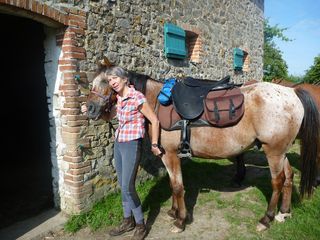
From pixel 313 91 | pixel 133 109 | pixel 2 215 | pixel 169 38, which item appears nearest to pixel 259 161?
pixel 313 91

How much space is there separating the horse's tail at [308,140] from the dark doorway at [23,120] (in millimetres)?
3749

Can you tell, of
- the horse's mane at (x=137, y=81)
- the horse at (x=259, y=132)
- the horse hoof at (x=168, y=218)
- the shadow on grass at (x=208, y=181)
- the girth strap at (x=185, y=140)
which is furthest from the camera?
the shadow on grass at (x=208, y=181)

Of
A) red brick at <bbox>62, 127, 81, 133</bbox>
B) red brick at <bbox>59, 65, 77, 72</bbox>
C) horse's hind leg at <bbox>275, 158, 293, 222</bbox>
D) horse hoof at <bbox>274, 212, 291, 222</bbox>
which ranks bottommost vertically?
horse hoof at <bbox>274, 212, 291, 222</bbox>

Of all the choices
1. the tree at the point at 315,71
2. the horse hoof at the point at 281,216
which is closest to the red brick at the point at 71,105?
the horse hoof at the point at 281,216

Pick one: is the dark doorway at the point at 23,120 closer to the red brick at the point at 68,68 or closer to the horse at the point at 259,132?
the red brick at the point at 68,68

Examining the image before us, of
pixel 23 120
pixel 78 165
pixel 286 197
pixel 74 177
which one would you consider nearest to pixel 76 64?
pixel 78 165

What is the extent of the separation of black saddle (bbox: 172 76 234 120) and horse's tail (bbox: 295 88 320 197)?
94 centimetres

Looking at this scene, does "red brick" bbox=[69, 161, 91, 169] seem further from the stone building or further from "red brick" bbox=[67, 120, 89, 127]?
"red brick" bbox=[67, 120, 89, 127]

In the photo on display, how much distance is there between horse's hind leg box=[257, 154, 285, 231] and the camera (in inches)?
146

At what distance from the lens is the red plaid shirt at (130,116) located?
3.37m

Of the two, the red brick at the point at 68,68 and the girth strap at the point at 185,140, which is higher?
the red brick at the point at 68,68

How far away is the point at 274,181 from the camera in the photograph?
3775mm

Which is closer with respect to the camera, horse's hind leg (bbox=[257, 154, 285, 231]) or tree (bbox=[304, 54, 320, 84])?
horse's hind leg (bbox=[257, 154, 285, 231])

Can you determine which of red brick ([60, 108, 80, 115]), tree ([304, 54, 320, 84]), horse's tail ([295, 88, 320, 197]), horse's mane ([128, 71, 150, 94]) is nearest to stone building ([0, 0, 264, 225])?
red brick ([60, 108, 80, 115])
